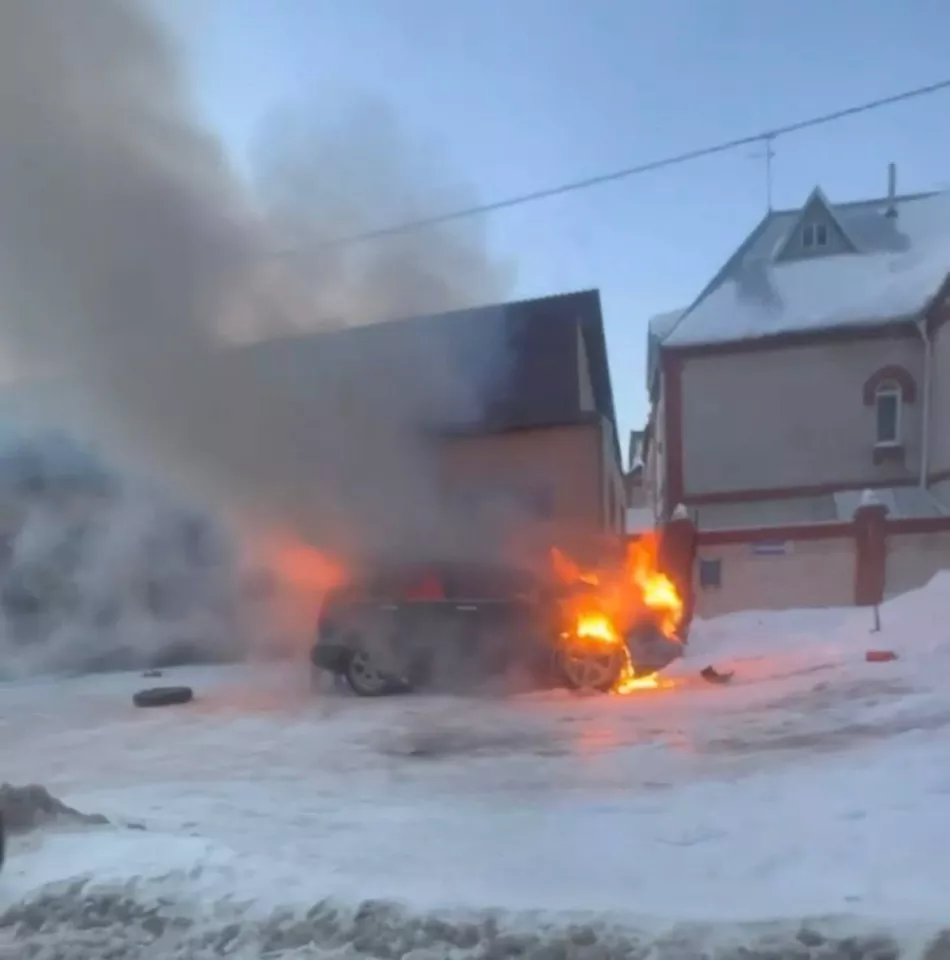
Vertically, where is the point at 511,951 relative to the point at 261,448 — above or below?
below

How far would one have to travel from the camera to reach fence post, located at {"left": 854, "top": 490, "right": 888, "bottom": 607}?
1312cm

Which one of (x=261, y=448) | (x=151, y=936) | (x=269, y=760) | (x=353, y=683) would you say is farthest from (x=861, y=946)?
(x=261, y=448)

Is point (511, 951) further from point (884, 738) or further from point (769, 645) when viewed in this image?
point (769, 645)

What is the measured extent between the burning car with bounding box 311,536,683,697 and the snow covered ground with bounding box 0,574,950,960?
0.42m

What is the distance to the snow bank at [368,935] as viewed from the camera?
2.80 metres

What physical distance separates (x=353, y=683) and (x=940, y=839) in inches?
243

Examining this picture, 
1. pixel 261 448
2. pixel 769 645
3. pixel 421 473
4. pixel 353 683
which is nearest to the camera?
pixel 353 683

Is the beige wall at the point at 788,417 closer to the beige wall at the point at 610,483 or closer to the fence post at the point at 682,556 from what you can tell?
the beige wall at the point at 610,483

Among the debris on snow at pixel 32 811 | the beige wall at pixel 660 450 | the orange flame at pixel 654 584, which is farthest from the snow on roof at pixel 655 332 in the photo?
the debris on snow at pixel 32 811

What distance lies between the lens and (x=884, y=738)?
5766mm

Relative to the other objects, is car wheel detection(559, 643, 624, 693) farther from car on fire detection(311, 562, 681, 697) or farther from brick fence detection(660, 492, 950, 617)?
brick fence detection(660, 492, 950, 617)

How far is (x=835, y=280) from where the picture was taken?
19.1 m

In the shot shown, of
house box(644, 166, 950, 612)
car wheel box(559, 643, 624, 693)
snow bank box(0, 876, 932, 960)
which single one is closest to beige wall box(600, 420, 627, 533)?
house box(644, 166, 950, 612)

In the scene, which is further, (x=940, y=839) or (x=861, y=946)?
(x=940, y=839)
